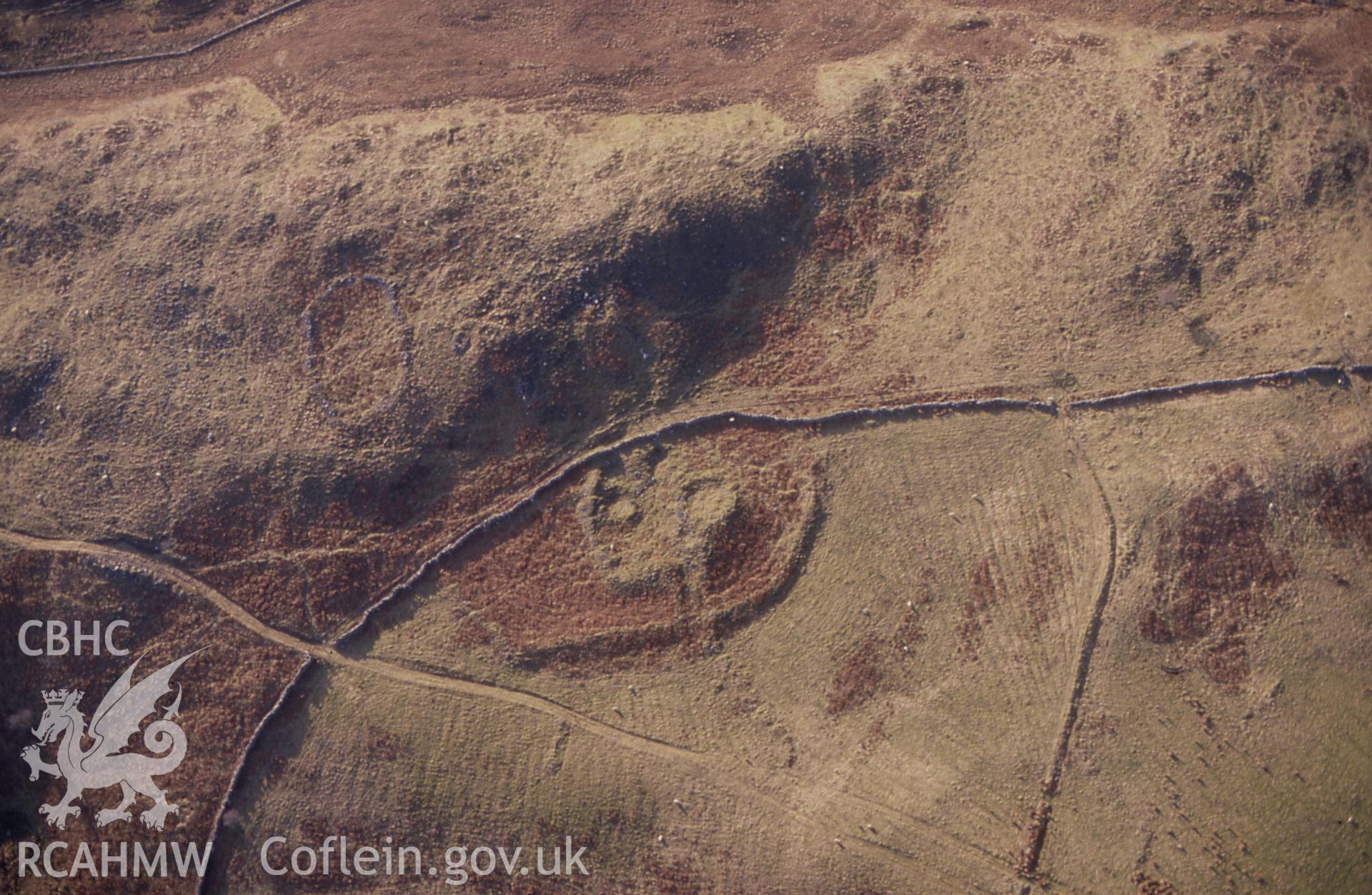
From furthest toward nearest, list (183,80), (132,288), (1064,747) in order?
(183,80), (132,288), (1064,747)

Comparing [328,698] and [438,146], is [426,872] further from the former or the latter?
[438,146]

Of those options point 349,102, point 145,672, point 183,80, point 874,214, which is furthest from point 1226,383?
point 183,80

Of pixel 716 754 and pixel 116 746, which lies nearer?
pixel 716 754

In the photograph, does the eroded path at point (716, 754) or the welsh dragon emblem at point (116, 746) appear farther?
the welsh dragon emblem at point (116, 746)

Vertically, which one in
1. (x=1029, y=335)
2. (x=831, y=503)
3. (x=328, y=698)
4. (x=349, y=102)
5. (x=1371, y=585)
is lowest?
(x=328, y=698)

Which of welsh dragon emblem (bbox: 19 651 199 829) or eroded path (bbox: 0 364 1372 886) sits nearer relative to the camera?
eroded path (bbox: 0 364 1372 886)

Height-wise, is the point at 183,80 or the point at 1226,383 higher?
the point at 183,80

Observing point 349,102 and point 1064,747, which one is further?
point 349,102

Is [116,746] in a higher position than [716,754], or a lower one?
higher
